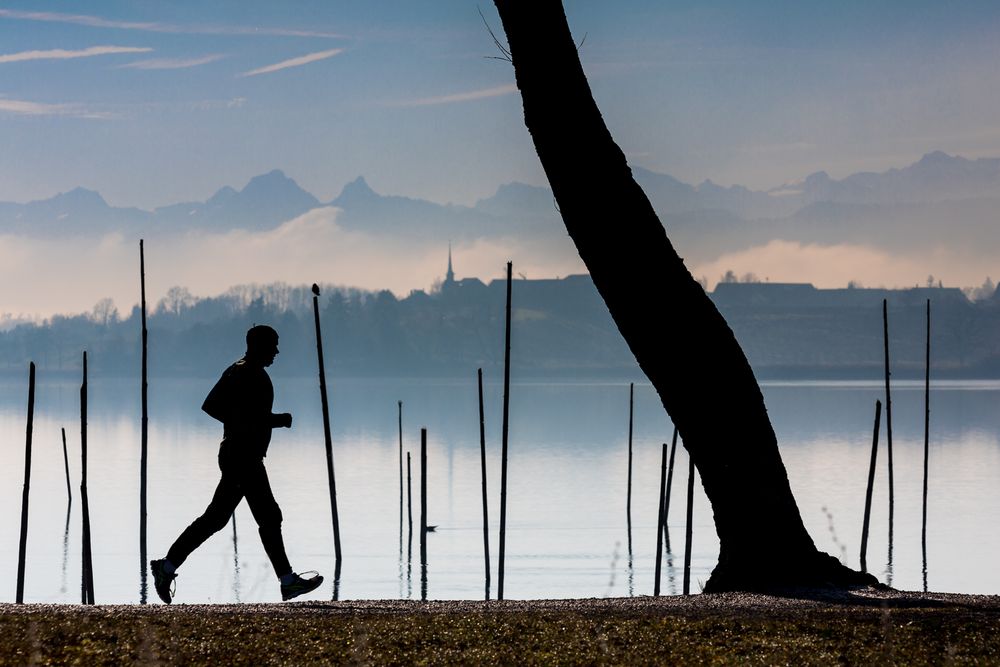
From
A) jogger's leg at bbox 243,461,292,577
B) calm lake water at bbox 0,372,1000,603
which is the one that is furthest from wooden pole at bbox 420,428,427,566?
jogger's leg at bbox 243,461,292,577

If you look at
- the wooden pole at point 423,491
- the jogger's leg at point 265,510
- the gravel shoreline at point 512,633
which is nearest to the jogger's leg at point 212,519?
the jogger's leg at point 265,510

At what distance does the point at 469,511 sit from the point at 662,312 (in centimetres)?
3033

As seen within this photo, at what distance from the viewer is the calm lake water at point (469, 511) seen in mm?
28891

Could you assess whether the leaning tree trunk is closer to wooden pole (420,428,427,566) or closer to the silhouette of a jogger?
the silhouette of a jogger

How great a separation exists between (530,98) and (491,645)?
543 cm

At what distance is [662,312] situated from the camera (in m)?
12.0

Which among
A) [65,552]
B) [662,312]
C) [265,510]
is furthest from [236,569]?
[662,312]

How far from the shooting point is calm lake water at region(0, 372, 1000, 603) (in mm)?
28891

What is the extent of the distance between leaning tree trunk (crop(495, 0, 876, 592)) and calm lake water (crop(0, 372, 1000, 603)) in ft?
1.02

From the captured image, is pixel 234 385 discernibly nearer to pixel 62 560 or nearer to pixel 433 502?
pixel 62 560

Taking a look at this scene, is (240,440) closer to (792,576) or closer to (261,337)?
(261,337)

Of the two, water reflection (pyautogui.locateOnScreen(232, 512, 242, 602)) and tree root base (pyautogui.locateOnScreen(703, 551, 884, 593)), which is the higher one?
tree root base (pyautogui.locateOnScreen(703, 551, 884, 593))

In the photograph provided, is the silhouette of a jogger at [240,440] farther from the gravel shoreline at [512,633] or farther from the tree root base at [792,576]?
the tree root base at [792,576]

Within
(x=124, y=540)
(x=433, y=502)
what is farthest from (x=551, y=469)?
(x=124, y=540)
